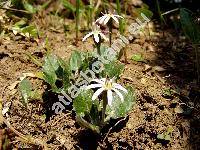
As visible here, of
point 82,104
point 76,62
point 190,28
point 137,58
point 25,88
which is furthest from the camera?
point 137,58

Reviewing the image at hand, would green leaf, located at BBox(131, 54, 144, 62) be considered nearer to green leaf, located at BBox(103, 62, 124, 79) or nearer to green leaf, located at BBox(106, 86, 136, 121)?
green leaf, located at BBox(103, 62, 124, 79)

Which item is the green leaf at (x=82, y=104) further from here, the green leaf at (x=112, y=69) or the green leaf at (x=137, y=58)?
the green leaf at (x=137, y=58)

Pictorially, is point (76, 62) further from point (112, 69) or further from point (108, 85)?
point (108, 85)

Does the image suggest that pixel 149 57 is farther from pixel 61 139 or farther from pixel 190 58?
pixel 61 139

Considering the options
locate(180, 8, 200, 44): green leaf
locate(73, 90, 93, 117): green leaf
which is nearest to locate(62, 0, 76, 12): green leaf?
locate(180, 8, 200, 44): green leaf

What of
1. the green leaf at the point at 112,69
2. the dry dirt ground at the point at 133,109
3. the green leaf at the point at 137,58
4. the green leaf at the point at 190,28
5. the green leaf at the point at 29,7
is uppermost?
the green leaf at the point at 29,7

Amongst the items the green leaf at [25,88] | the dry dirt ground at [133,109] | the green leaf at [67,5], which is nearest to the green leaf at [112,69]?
the dry dirt ground at [133,109]

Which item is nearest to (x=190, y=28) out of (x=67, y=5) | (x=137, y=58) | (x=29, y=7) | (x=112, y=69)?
(x=137, y=58)
